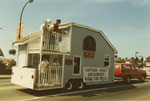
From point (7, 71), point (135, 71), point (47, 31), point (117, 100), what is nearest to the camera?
point (117, 100)

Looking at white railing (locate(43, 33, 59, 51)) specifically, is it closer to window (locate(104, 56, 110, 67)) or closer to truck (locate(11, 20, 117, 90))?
truck (locate(11, 20, 117, 90))

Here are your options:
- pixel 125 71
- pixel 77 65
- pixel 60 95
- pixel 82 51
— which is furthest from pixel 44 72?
pixel 125 71

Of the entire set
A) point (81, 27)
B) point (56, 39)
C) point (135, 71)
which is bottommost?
point (135, 71)

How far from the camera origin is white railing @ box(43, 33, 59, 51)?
8.88 metres

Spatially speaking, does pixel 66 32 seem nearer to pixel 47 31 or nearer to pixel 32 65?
pixel 47 31

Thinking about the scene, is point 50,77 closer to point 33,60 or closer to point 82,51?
point 33,60

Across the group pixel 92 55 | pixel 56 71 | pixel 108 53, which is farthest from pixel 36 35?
pixel 108 53

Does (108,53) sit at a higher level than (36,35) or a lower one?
lower

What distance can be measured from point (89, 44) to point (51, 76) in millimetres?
3795

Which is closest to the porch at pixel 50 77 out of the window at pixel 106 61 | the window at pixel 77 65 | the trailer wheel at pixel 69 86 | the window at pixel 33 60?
the trailer wheel at pixel 69 86

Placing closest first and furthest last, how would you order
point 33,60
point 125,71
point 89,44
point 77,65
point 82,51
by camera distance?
point 33,60
point 77,65
point 82,51
point 89,44
point 125,71

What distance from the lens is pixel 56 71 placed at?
9312mm

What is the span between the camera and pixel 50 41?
9.20m

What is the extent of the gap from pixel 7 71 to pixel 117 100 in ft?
61.0
